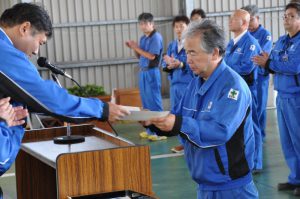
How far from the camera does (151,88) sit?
29.7 ft

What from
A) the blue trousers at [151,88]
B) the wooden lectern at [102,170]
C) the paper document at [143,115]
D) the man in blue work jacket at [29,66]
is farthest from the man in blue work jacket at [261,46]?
→ the man in blue work jacket at [29,66]

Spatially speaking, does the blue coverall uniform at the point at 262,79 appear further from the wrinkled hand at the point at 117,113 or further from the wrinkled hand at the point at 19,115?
the wrinkled hand at the point at 19,115

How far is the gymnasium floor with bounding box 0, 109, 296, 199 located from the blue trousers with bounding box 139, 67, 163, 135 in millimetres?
788

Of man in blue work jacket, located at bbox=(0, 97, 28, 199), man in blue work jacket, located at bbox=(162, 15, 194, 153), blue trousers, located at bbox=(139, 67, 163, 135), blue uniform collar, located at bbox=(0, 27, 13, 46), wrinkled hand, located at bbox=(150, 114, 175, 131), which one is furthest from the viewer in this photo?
blue trousers, located at bbox=(139, 67, 163, 135)

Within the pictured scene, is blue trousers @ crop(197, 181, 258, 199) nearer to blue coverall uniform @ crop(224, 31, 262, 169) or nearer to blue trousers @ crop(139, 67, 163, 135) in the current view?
blue coverall uniform @ crop(224, 31, 262, 169)

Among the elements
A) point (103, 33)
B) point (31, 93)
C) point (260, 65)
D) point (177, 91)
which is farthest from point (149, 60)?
point (31, 93)

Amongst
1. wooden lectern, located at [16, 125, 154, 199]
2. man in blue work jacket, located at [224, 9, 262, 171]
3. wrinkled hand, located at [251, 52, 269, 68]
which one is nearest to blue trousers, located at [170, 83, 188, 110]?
man in blue work jacket, located at [224, 9, 262, 171]

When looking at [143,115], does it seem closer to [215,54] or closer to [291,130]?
[215,54]

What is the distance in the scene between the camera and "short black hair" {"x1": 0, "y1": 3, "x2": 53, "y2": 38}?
2801mm

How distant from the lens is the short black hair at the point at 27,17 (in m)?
2.80

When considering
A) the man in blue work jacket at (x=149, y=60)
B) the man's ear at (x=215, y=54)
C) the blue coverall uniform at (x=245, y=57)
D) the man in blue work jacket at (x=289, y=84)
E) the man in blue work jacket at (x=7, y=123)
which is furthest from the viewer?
the man in blue work jacket at (x=149, y=60)

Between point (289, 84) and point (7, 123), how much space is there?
3339 millimetres

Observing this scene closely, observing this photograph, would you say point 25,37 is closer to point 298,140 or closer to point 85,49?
point 298,140

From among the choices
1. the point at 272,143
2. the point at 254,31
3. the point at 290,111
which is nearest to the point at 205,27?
the point at 290,111
